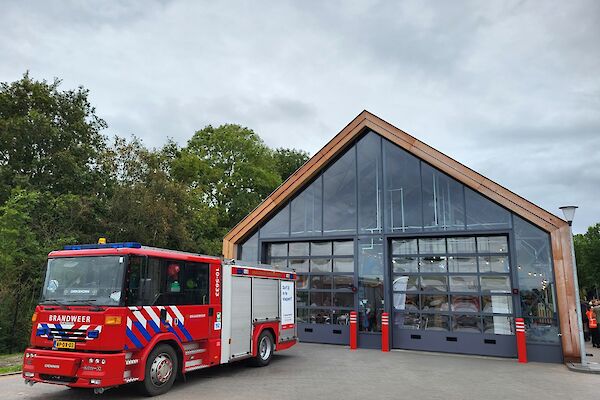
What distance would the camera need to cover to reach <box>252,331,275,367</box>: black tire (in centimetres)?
1132

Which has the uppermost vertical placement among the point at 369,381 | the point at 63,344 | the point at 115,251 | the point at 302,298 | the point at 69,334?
the point at 115,251

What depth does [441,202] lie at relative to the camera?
14.5 meters

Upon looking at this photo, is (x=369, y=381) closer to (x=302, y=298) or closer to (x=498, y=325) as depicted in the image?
(x=498, y=325)

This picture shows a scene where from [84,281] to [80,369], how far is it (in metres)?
1.50

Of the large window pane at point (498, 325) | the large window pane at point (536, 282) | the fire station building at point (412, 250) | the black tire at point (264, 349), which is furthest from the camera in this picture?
the large window pane at point (498, 325)

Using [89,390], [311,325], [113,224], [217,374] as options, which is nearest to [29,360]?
[89,390]

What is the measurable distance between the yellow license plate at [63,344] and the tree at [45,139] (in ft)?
50.8

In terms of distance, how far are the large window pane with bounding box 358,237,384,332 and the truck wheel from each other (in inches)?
313

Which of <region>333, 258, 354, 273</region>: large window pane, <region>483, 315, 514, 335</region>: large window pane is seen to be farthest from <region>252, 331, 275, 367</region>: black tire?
<region>483, 315, 514, 335</region>: large window pane

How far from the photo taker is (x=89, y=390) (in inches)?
340

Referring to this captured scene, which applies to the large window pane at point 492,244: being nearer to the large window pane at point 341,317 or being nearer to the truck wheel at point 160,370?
the large window pane at point 341,317

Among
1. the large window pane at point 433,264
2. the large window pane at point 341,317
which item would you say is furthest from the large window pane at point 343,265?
the large window pane at point 433,264

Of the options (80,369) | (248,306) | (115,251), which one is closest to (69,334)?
(80,369)

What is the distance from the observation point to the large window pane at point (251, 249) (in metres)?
17.5
